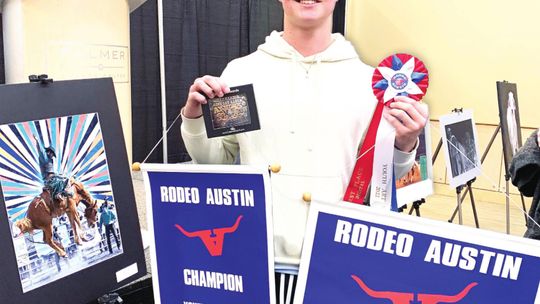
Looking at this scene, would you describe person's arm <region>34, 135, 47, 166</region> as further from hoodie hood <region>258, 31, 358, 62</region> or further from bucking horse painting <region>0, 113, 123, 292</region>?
hoodie hood <region>258, 31, 358, 62</region>

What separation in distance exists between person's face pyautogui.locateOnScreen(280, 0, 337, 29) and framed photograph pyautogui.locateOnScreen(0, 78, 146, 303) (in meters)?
0.41

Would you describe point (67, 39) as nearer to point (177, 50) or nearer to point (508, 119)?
point (508, 119)

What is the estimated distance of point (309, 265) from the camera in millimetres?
827

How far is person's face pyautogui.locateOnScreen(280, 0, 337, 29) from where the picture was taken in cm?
100

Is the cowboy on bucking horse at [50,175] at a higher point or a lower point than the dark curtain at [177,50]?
lower

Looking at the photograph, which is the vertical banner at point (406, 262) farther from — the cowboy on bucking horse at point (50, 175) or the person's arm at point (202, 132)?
the cowboy on bucking horse at point (50, 175)

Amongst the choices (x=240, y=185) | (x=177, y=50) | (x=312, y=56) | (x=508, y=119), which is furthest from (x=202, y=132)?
(x=177, y=50)

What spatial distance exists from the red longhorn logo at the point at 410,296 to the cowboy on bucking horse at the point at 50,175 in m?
0.52

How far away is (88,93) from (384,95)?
0.56m

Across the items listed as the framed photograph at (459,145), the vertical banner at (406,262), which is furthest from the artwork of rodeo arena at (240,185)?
the framed photograph at (459,145)

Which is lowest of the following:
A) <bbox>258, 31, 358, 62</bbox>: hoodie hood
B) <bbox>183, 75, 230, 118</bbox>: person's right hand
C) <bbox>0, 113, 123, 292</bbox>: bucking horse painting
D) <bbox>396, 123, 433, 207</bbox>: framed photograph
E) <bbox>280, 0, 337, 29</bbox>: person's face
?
<bbox>396, 123, 433, 207</bbox>: framed photograph

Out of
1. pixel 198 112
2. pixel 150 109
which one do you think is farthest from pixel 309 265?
pixel 150 109

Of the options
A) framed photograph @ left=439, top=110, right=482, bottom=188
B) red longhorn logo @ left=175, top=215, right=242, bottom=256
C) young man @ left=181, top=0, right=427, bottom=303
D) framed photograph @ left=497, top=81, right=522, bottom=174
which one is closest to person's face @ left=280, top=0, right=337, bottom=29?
young man @ left=181, top=0, right=427, bottom=303

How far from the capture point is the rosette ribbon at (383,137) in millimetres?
901
